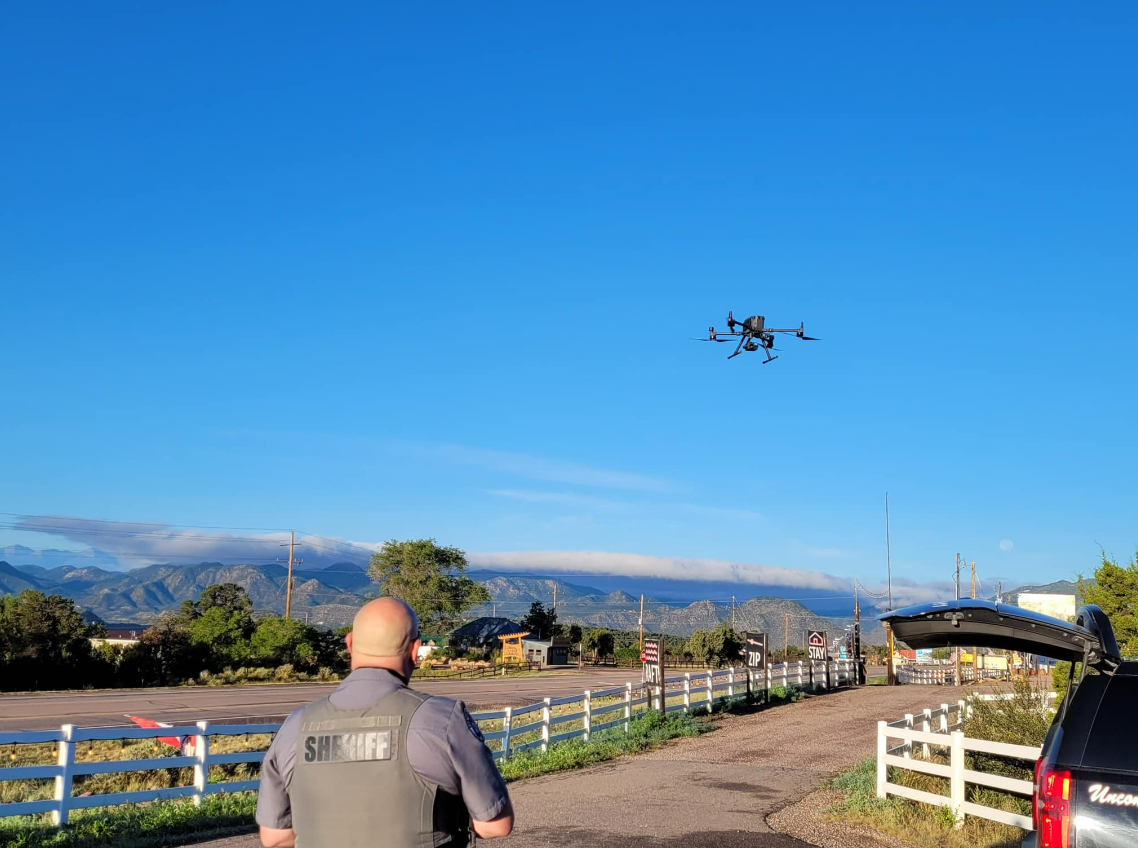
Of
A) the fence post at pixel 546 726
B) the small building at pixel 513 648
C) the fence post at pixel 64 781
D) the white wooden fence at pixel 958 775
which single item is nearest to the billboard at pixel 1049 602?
the fence post at pixel 546 726

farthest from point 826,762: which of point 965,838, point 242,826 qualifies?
point 242,826

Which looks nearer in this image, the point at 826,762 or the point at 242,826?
the point at 242,826

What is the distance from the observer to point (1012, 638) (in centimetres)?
821

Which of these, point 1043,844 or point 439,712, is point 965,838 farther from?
point 439,712

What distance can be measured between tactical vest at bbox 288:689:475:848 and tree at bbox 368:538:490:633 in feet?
A: 326

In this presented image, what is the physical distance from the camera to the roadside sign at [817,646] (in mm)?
38562

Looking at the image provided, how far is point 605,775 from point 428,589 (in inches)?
3436

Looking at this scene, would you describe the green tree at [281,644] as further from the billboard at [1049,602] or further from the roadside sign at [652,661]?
the billboard at [1049,602]

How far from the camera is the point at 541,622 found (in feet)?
324

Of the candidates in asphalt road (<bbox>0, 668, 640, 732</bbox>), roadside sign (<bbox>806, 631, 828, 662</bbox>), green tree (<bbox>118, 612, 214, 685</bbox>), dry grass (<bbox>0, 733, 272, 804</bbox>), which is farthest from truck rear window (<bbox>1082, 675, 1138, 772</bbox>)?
green tree (<bbox>118, 612, 214, 685</bbox>)

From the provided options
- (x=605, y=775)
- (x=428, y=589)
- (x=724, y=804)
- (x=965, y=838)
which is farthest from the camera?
(x=428, y=589)

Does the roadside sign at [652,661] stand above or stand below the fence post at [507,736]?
above

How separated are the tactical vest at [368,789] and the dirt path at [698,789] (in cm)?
781

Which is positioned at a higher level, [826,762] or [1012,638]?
[1012,638]
